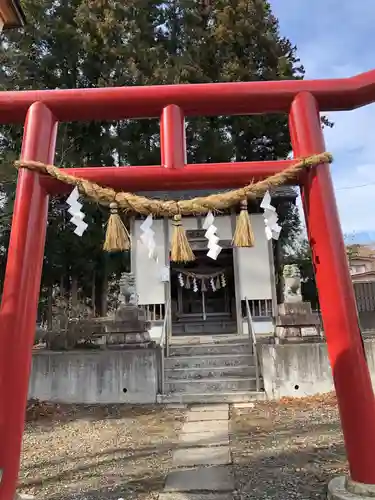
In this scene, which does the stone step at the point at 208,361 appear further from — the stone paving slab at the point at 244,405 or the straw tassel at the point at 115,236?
the straw tassel at the point at 115,236

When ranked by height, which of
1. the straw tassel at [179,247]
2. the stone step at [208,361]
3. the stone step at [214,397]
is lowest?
the stone step at [214,397]

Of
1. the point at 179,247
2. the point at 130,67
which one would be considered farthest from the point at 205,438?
the point at 130,67

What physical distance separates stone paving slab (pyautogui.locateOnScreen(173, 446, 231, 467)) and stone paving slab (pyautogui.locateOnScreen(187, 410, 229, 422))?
1.68 metres

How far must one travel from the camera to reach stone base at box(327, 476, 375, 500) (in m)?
3.00

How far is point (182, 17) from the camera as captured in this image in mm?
18328

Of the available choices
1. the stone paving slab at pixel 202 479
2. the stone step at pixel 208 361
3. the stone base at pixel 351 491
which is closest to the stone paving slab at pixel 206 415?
the stone step at pixel 208 361

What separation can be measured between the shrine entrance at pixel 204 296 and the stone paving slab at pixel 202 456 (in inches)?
332

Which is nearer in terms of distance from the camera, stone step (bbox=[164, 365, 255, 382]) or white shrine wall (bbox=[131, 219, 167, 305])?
stone step (bbox=[164, 365, 255, 382])

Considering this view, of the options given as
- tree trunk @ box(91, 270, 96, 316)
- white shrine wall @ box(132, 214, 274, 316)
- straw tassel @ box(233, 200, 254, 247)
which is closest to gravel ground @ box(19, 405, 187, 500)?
straw tassel @ box(233, 200, 254, 247)

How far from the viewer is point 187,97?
371cm

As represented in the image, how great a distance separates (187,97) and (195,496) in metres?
3.62

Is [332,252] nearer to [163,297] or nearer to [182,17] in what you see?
[163,297]

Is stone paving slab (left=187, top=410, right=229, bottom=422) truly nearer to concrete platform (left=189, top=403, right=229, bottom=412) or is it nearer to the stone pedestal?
concrete platform (left=189, top=403, right=229, bottom=412)

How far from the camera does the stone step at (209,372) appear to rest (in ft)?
30.2
